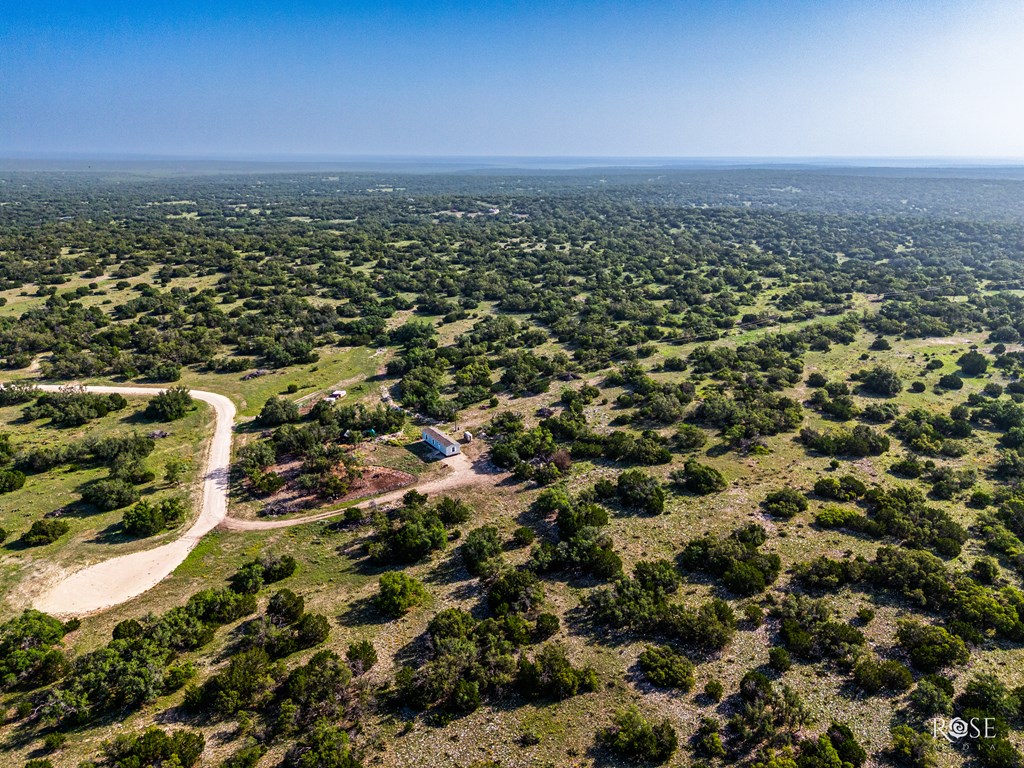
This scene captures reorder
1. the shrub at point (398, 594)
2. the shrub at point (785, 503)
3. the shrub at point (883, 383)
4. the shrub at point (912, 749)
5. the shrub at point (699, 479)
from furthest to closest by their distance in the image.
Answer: the shrub at point (883, 383) → the shrub at point (699, 479) → the shrub at point (785, 503) → the shrub at point (398, 594) → the shrub at point (912, 749)

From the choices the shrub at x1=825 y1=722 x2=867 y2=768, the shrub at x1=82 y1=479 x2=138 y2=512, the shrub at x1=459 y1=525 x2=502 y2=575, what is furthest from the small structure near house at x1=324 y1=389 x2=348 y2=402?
the shrub at x1=825 y1=722 x2=867 y2=768

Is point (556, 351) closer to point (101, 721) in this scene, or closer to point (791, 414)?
point (791, 414)

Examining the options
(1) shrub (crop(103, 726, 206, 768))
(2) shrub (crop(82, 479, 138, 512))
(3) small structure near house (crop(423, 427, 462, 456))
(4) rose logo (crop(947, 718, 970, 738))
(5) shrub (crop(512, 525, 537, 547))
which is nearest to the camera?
(1) shrub (crop(103, 726, 206, 768))

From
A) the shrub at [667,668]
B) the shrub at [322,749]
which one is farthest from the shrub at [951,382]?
the shrub at [322,749]

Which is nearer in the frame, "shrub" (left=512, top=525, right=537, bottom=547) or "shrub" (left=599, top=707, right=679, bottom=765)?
"shrub" (left=599, top=707, right=679, bottom=765)

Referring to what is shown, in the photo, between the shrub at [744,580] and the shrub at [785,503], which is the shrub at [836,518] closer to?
the shrub at [785,503]

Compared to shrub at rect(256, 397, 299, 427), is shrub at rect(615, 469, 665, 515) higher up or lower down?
lower down

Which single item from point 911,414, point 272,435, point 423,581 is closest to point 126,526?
point 272,435

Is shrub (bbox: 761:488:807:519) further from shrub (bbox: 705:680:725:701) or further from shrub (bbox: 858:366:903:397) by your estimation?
shrub (bbox: 858:366:903:397)
